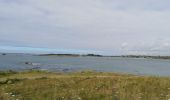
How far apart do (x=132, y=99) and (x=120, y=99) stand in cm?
32

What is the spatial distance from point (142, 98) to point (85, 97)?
1.65m

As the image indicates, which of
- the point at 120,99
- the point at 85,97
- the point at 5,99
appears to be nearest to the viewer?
the point at 5,99

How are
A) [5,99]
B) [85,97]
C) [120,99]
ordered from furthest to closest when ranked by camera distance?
[85,97] → [120,99] → [5,99]

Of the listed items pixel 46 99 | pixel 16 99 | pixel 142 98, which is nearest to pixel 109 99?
pixel 142 98

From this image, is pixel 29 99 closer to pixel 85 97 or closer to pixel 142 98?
pixel 85 97

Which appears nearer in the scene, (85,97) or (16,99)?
(16,99)

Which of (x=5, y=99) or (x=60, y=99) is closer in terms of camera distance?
(x=5, y=99)

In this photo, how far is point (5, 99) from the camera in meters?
8.42

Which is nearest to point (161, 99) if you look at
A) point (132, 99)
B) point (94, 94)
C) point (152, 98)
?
point (152, 98)

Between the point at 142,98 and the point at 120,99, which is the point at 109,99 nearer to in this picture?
the point at 120,99

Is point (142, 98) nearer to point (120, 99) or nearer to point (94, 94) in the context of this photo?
point (120, 99)

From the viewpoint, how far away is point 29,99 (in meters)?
9.23

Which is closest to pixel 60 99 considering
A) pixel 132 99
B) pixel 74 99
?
pixel 74 99

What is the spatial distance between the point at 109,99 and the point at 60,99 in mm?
1354
